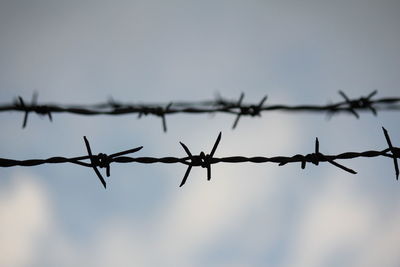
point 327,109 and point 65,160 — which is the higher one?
point 327,109

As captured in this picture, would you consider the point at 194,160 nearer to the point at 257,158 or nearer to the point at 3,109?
the point at 257,158

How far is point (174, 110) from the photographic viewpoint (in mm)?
3248

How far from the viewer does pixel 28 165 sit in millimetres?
2129

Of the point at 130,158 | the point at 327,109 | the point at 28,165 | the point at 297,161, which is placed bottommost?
the point at 28,165

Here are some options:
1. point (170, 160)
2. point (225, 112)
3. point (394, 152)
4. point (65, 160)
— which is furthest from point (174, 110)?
point (394, 152)

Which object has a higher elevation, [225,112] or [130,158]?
[225,112]

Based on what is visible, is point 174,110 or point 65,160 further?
point 174,110

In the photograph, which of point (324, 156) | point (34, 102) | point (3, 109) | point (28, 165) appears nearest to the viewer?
point (28, 165)

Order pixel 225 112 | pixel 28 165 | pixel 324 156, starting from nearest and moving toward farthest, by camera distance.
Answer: pixel 28 165, pixel 324 156, pixel 225 112

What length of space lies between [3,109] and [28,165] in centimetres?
102

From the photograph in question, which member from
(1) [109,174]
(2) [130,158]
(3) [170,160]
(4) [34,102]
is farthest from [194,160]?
(4) [34,102]

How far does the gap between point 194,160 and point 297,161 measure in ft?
2.29

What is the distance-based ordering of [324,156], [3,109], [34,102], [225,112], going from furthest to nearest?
[225,112] → [34,102] → [3,109] → [324,156]

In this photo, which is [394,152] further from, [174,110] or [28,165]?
[28,165]
